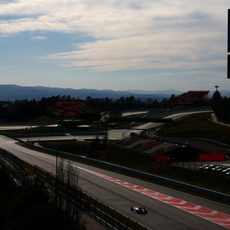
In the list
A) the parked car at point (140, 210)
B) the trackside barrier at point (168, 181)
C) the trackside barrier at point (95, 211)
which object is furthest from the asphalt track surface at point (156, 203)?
the trackside barrier at point (95, 211)

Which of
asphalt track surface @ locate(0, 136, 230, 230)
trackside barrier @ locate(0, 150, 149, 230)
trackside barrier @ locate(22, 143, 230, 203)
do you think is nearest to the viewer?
trackside barrier @ locate(0, 150, 149, 230)

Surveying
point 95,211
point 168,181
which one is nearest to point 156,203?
point 95,211

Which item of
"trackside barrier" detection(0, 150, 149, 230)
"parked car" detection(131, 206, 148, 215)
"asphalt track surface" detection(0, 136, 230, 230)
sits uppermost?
"trackside barrier" detection(0, 150, 149, 230)

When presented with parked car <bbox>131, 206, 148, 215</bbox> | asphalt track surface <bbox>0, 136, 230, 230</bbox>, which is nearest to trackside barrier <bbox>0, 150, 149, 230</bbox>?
asphalt track surface <bbox>0, 136, 230, 230</bbox>

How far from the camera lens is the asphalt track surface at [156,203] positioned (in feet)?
107

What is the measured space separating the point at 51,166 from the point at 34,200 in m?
40.8

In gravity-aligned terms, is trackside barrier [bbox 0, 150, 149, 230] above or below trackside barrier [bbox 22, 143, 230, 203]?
above

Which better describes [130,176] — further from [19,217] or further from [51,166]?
[19,217]

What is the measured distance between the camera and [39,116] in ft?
615

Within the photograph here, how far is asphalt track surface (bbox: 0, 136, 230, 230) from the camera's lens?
32.7 metres

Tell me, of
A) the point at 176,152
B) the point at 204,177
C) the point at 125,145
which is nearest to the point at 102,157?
the point at 125,145

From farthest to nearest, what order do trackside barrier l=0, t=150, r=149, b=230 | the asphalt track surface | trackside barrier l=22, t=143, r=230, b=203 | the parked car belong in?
trackside barrier l=22, t=143, r=230, b=203 → the parked car → the asphalt track surface → trackside barrier l=0, t=150, r=149, b=230

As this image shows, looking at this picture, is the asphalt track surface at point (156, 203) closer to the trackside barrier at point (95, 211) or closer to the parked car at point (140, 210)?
the parked car at point (140, 210)

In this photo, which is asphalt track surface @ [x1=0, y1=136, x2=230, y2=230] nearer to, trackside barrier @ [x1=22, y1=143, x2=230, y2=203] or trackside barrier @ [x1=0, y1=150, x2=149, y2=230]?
trackside barrier @ [x1=22, y1=143, x2=230, y2=203]
